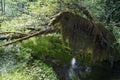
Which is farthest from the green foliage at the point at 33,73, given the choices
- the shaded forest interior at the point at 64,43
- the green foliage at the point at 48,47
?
the green foliage at the point at 48,47

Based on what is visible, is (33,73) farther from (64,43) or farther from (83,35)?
(83,35)

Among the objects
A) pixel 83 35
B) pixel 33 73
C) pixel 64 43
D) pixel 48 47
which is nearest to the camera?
pixel 33 73

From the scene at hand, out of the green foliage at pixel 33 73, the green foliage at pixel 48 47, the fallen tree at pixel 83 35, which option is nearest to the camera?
the green foliage at pixel 33 73

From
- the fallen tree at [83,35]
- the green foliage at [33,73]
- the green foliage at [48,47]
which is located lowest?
the green foliage at [33,73]

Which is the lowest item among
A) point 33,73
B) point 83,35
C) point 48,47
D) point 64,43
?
point 33,73

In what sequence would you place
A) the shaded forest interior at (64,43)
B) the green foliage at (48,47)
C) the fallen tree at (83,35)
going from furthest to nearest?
1. the green foliage at (48,47)
2. the shaded forest interior at (64,43)
3. the fallen tree at (83,35)

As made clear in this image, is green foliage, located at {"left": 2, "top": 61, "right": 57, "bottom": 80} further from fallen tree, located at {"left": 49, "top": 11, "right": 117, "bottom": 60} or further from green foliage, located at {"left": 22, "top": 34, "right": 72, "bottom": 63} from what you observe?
fallen tree, located at {"left": 49, "top": 11, "right": 117, "bottom": 60}

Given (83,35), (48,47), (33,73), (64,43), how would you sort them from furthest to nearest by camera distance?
(48,47), (64,43), (83,35), (33,73)

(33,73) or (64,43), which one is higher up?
(64,43)

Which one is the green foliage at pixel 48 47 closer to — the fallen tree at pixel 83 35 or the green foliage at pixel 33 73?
the green foliage at pixel 33 73

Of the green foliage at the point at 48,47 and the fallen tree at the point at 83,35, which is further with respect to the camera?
the green foliage at the point at 48,47

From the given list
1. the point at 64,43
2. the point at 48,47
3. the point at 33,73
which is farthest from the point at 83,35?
the point at 33,73

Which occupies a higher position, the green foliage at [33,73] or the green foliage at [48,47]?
the green foliage at [48,47]

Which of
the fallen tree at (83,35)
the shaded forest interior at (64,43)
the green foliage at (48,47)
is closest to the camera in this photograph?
the fallen tree at (83,35)
